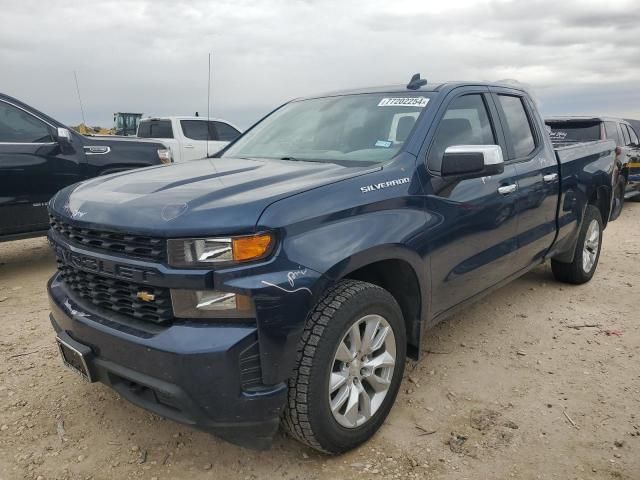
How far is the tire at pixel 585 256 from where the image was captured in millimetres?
4871

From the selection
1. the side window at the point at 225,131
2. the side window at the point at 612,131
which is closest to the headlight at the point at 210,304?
the side window at the point at 612,131

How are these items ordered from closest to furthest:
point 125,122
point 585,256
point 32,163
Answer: point 585,256
point 32,163
point 125,122

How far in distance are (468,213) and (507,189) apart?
563 mm

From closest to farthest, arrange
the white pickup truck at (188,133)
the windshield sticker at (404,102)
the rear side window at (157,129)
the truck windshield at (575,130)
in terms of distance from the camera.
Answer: the windshield sticker at (404,102) → the truck windshield at (575,130) → the white pickup truck at (188,133) → the rear side window at (157,129)

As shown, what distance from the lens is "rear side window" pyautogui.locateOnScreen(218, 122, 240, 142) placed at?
12258 mm

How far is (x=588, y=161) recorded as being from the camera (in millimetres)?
4750

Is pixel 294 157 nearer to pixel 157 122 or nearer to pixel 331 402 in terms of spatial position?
pixel 331 402

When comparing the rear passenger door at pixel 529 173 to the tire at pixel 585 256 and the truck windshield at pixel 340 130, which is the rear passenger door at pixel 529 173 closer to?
the tire at pixel 585 256

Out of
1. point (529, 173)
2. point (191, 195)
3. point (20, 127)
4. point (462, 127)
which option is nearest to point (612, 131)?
point (529, 173)

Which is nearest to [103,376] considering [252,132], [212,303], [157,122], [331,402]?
[212,303]

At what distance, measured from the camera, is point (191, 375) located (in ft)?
6.59

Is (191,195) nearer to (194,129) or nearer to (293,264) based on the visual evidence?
(293,264)

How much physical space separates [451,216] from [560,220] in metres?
1.82

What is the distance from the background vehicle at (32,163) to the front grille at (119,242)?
337 centimetres
